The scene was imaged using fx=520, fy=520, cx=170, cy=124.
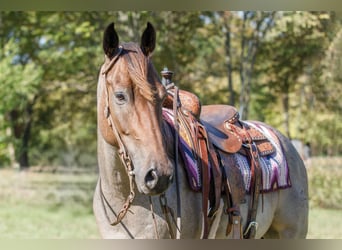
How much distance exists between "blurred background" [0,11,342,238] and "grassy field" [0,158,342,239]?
25 millimetres

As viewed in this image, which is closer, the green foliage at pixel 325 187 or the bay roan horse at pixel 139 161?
the bay roan horse at pixel 139 161

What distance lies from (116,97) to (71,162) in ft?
41.6

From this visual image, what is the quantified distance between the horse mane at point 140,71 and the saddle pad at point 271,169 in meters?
1.12

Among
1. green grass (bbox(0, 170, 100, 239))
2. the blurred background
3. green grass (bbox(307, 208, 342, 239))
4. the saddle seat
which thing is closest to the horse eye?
the saddle seat

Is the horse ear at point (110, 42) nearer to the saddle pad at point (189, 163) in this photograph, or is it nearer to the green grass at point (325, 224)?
the saddle pad at point (189, 163)

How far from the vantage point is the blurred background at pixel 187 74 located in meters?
10.2

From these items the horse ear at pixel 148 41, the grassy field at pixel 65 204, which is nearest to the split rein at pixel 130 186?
the horse ear at pixel 148 41

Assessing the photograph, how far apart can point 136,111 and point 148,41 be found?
14.5 inches

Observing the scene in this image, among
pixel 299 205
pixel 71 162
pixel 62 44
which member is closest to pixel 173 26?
pixel 62 44

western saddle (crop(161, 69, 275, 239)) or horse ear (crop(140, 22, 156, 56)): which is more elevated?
horse ear (crop(140, 22, 156, 56))

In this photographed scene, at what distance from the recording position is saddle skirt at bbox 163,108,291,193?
2.64m

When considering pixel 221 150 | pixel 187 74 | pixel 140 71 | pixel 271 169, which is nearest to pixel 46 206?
pixel 187 74

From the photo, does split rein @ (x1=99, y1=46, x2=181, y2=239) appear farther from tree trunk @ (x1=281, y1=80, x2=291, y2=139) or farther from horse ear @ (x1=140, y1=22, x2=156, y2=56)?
tree trunk @ (x1=281, y1=80, x2=291, y2=139)

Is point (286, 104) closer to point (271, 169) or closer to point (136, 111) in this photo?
point (271, 169)
